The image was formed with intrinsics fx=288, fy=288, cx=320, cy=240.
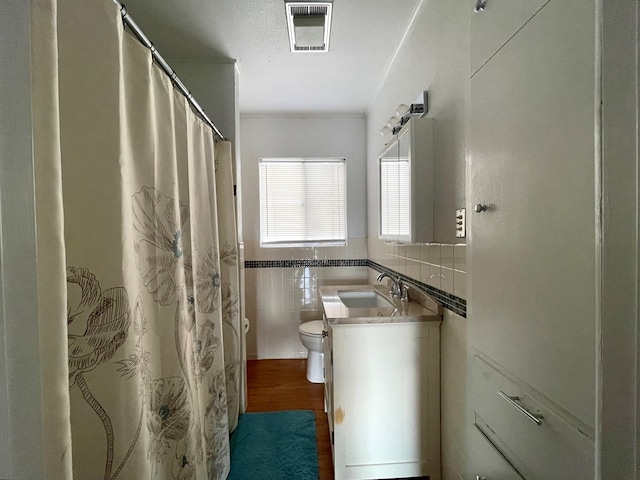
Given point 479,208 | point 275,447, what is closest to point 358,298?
point 275,447

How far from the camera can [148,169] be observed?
34.6 inches

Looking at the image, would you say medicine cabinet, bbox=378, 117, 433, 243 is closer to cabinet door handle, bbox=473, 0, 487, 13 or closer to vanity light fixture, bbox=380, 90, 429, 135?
vanity light fixture, bbox=380, 90, 429, 135

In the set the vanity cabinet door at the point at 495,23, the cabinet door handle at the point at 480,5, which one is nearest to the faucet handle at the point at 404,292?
the vanity cabinet door at the point at 495,23

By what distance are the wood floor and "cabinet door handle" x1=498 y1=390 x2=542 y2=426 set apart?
4.33 ft

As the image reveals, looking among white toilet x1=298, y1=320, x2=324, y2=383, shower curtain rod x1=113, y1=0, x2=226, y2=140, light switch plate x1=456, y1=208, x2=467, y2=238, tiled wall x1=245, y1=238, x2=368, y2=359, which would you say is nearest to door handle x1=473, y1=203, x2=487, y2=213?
light switch plate x1=456, y1=208, x2=467, y2=238

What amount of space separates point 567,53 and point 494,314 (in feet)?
2.00

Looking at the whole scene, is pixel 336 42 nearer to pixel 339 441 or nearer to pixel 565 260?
pixel 565 260

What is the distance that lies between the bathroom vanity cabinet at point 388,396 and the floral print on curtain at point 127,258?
675mm

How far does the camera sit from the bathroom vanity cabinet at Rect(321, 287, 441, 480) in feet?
4.68

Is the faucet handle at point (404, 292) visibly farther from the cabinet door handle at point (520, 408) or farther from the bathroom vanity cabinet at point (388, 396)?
the cabinet door handle at point (520, 408)

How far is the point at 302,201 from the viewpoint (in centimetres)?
291

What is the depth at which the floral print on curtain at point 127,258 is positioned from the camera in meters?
0.69

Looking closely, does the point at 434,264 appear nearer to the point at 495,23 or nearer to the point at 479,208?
the point at 479,208

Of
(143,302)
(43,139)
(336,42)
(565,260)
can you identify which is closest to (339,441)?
(143,302)
